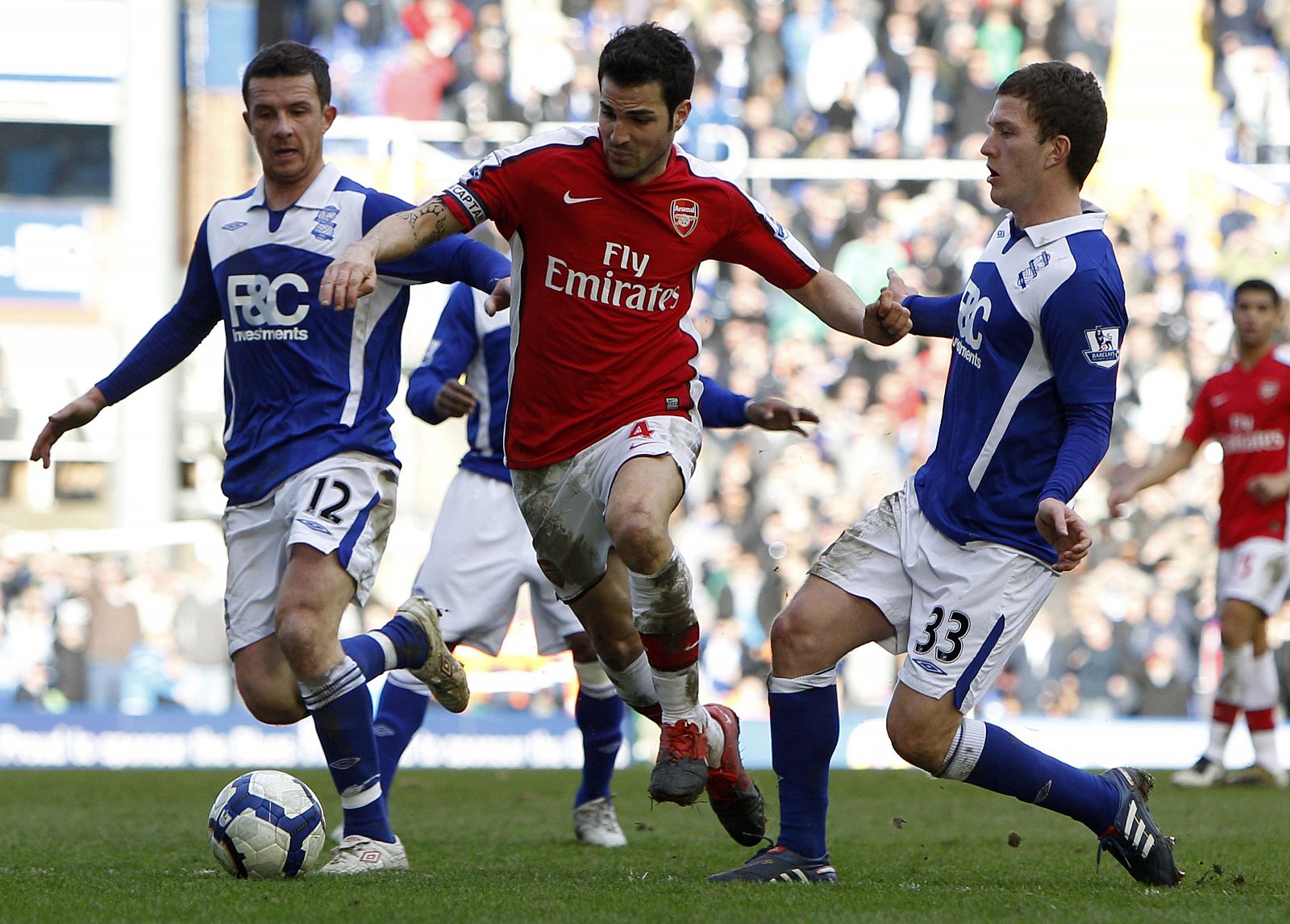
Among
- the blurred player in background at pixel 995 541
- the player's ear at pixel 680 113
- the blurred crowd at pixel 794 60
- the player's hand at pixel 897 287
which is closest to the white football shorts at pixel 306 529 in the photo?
the blurred player in background at pixel 995 541

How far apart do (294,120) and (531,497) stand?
158 centimetres

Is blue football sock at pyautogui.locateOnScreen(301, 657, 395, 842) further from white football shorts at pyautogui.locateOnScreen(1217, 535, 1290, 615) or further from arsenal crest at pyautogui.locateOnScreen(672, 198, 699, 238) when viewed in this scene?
white football shorts at pyautogui.locateOnScreen(1217, 535, 1290, 615)

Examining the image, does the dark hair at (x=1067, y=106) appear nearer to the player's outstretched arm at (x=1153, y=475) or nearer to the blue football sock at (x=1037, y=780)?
the blue football sock at (x=1037, y=780)

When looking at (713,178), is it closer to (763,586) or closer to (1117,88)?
(763,586)

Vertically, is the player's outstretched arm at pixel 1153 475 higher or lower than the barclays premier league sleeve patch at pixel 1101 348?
lower

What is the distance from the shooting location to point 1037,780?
4.98 metres

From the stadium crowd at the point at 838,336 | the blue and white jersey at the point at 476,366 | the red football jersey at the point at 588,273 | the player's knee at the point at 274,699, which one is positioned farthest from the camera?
the stadium crowd at the point at 838,336

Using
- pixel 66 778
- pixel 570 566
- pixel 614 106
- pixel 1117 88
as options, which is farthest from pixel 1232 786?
pixel 1117 88

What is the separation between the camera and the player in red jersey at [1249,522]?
998cm

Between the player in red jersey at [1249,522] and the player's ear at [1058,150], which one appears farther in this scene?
the player in red jersey at [1249,522]

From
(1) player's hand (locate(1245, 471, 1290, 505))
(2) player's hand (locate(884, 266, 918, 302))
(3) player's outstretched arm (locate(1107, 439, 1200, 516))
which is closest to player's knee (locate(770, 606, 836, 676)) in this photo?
(2) player's hand (locate(884, 266, 918, 302))

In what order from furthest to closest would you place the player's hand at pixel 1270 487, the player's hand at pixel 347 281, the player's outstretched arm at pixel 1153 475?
1. the player's hand at pixel 1270 487
2. the player's outstretched arm at pixel 1153 475
3. the player's hand at pixel 347 281

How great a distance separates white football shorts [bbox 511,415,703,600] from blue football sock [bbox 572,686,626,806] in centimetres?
168

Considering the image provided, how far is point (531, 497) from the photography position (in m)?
5.39
